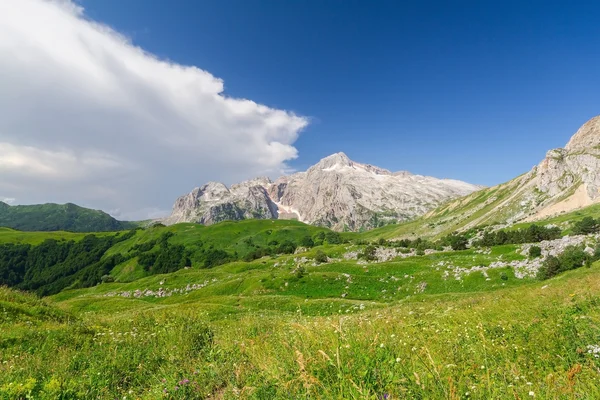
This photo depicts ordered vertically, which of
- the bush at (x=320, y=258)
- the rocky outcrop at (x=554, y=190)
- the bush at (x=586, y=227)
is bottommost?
the bush at (x=320, y=258)

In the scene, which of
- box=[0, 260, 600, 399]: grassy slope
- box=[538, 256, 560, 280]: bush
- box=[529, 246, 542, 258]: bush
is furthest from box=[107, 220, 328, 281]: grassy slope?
box=[0, 260, 600, 399]: grassy slope

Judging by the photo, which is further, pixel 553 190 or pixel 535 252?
pixel 553 190

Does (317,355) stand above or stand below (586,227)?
below

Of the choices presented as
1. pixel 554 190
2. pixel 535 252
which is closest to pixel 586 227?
pixel 535 252

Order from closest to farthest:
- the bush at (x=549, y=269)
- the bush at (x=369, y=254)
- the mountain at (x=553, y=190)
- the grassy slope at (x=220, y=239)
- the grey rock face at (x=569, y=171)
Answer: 1. the bush at (x=549, y=269)
2. the bush at (x=369, y=254)
3. the mountain at (x=553, y=190)
4. the grey rock face at (x=569, y=171)
5. the grassy slope at (x=220, y=239)

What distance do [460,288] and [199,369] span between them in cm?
4196

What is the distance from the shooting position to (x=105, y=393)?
665 centimetres

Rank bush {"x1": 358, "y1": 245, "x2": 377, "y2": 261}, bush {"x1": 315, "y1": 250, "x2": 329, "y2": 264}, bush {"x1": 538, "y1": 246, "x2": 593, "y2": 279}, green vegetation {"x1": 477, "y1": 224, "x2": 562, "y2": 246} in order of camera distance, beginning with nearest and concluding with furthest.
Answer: bush {"x1": 538, "y1": 246, "x2": 593, "y2": 279} → green vegetation {"x1": 477, "y1": 224, "x2": 562, "y2": 246} → bush {"x1": 358, "y1": 245, "x2": 377, "y2": 261} → bush {"x1": 315, "y1": 250, "x2": 329, "y2": 264}

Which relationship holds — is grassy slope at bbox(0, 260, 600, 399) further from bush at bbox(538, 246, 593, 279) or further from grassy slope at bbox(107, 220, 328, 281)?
grassy slope at bbox(107, 220, 328, 281)

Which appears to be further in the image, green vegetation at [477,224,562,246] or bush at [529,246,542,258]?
green vegetation at [477,224,562,246]

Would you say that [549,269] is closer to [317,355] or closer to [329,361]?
[317,355]

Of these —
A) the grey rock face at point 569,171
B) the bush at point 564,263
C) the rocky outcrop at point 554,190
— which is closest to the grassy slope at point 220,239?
the rocky outcrop at point 554,190

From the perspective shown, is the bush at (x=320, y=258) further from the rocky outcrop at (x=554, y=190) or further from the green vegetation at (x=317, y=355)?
the rocky outcrop at (x=554, y=190)

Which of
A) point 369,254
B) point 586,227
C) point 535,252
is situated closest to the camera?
point 535,252
